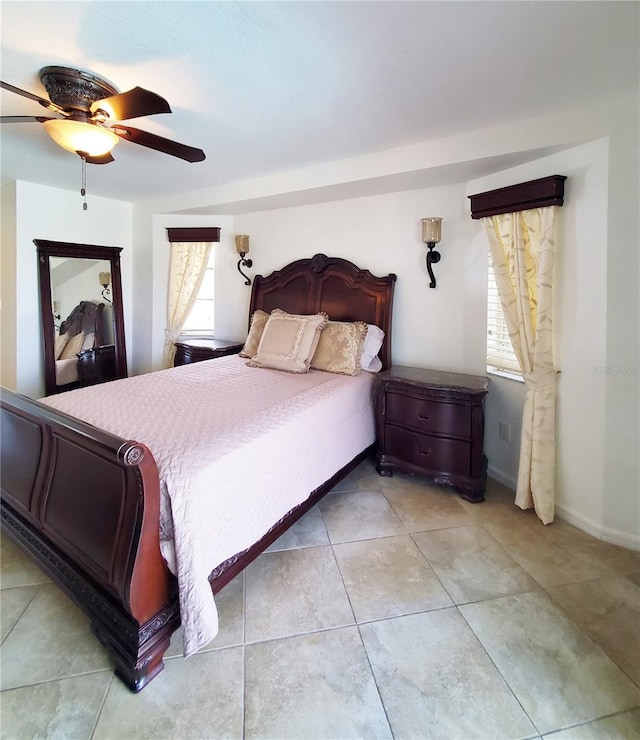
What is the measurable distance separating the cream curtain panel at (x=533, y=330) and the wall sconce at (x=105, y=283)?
157 inches

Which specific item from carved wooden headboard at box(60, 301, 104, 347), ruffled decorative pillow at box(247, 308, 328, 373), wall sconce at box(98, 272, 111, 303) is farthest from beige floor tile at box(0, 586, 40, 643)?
wall sconce at box(98, 272, 111, 303)

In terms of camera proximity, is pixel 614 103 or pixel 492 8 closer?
pixel 492 8

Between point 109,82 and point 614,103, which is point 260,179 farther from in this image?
point 614,103

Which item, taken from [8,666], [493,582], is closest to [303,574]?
[493,582]

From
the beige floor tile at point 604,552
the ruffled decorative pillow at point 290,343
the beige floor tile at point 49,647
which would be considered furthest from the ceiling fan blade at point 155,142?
the beige floor tile at point 604,552

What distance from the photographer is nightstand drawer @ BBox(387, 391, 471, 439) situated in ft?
8.00

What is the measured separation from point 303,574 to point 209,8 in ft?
7.96

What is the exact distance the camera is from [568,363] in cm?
219

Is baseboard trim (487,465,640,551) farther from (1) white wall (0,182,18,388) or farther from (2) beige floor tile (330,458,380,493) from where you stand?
(1) white wall (0,182,18,388)

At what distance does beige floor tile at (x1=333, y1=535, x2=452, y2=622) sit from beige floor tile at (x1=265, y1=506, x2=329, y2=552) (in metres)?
0.13

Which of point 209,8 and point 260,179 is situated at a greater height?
point 260,179

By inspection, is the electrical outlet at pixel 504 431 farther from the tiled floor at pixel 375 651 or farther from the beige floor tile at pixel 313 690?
the beige floor tile at pixel 313 690

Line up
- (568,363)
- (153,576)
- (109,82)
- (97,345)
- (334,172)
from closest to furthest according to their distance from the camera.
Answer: (153,576), (109,82), (568,363), (334,172), (97,345)

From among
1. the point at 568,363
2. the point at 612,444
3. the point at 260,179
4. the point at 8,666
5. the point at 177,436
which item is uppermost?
the point at 260,179
